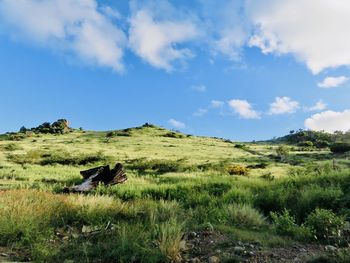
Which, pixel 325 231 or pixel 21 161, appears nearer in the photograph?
pixel 325 231

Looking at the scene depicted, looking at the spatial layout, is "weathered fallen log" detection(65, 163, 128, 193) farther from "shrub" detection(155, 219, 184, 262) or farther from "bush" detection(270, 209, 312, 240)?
"shrub" detection(155, 219, 184, 262)

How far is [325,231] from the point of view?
1197 centimetres

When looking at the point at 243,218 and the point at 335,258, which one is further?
the point at 243,218

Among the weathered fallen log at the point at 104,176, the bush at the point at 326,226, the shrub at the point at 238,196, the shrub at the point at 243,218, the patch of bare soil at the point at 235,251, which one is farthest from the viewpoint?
the weathered fallen log at the point at 104,176

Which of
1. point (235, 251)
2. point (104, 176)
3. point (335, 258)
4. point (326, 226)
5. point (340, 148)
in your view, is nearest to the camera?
point (335, 258)

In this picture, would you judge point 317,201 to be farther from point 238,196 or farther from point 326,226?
point 326,226

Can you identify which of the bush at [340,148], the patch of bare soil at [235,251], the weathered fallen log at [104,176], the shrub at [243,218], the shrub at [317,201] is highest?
the bush at [340,148]

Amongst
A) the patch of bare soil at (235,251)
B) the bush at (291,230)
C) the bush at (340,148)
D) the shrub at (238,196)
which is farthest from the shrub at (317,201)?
the bush at (340,148)

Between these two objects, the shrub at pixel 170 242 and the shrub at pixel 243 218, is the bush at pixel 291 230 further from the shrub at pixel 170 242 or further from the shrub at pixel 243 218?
the shrub at pixel 170 242

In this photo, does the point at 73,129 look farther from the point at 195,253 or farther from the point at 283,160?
the point at 195,253

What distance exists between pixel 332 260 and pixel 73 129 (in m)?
102

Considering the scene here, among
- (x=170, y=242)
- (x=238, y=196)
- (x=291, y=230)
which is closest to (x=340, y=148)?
(x=238, y=196)

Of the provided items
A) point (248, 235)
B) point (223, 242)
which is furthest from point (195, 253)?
point (248, 235)

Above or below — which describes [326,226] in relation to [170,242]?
above
